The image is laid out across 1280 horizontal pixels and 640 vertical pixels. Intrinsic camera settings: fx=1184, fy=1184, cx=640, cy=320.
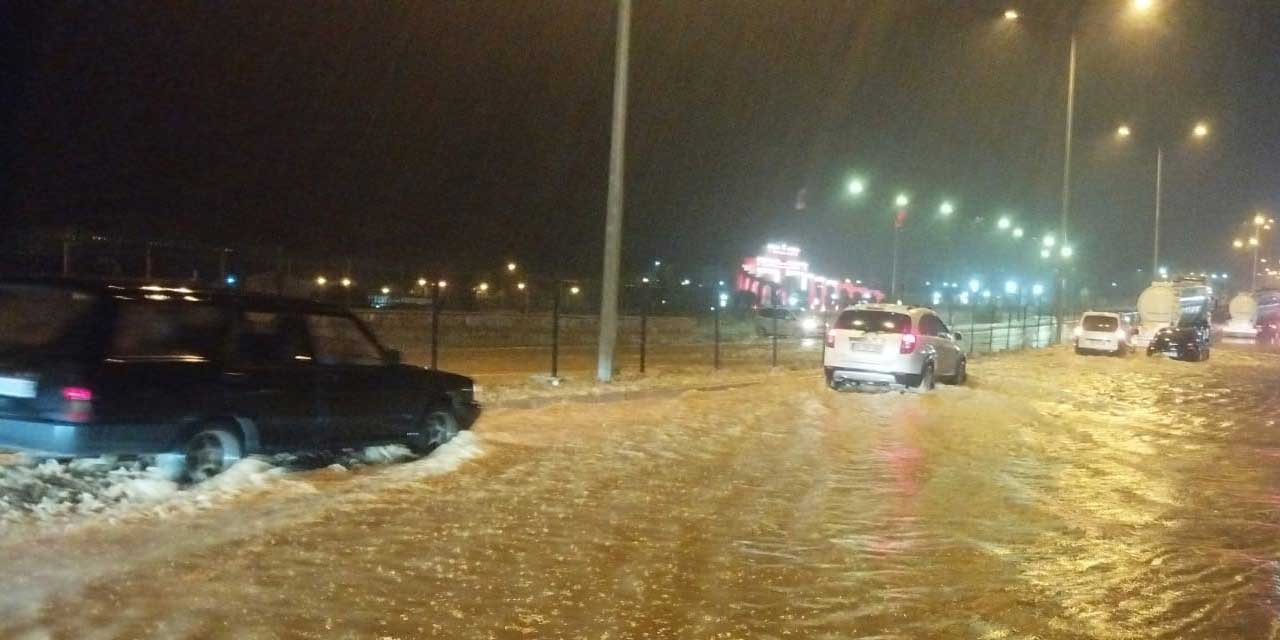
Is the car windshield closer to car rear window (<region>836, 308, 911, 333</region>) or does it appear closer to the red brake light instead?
the red brake light

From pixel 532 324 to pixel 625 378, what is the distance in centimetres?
1795

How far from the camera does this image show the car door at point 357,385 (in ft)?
35.6

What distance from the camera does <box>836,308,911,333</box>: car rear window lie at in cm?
2114

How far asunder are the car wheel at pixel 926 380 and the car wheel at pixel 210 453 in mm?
14087

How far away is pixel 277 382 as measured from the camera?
10.2m

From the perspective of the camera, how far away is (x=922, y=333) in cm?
2136

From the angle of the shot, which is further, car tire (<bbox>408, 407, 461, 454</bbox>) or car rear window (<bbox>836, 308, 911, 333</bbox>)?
car rear window (<bbox>836, 308, 911, 333</bbox>)

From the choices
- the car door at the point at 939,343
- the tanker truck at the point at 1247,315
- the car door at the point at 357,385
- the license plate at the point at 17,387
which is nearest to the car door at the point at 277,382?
the car door at the point at 357,385

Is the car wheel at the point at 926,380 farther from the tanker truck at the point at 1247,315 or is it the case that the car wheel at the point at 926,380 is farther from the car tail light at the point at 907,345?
the tanker truck at the point at 1247,315

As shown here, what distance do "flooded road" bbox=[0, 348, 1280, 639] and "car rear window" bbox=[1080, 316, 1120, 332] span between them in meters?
25.7

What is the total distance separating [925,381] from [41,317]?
15936 millimetres

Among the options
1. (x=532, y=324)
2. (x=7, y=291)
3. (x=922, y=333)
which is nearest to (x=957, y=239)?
(x=532, y=324)

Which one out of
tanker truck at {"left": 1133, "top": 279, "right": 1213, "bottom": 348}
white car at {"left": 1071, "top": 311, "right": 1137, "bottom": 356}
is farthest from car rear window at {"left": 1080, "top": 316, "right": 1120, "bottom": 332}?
tanker truck at {"left": 1133, "top": 279, "right": 1213, "bottom": 348}

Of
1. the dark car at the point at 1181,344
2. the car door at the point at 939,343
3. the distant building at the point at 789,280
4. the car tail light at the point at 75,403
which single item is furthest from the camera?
the distant building at the point at 789,280
